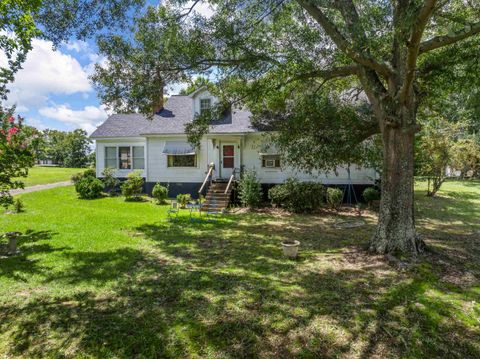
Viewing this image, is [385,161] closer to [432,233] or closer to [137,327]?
[432,233]

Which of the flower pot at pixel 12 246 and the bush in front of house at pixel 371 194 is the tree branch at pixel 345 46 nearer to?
the bush in front of house at pixel 371 194

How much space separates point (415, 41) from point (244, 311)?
4.92m

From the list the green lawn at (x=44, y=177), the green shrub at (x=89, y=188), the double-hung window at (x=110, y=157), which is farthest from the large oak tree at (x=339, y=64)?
the green lawn at (x=44, y=177)

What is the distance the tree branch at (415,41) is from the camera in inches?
164

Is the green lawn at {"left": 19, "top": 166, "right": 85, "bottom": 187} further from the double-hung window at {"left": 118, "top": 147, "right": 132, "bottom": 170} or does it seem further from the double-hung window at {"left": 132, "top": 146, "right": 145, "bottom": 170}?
the double-hung window at {"left": 132, "top": 146, "right": 145, "bottom": 170}

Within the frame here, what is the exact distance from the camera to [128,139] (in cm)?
1783

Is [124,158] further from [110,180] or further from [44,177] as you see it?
[44,177]

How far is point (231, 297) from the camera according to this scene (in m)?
4.52

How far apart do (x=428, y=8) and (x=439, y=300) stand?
13.8ft

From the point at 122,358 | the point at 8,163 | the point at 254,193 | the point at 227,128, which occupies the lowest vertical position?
the point at 122,358

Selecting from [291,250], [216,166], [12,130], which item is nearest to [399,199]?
[291,250]

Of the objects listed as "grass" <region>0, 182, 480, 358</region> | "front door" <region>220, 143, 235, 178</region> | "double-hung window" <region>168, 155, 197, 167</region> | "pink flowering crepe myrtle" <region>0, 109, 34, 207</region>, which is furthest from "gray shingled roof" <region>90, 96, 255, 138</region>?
"pink flowering crepe myrtle" <region>0, 109, 34, 207</region>

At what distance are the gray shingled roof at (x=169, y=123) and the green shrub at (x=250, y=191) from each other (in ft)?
8.74

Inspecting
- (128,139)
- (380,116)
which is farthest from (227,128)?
(380,116)
